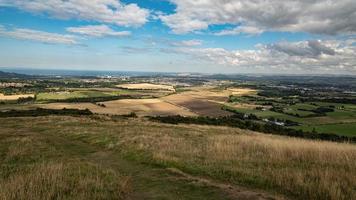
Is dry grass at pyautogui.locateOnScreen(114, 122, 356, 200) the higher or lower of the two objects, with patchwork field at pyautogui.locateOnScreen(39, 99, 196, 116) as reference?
higher

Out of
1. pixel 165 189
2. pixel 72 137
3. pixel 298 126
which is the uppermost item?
pixel 165 189

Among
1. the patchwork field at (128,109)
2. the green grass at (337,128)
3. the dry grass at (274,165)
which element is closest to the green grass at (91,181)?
the dry grass at (274,165)

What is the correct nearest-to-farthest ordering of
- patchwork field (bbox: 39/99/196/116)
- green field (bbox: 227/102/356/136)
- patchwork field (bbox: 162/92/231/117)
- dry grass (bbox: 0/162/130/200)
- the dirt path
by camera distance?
dry grass (bbox: 0/162/130/200) < the dirt path < green field (bbox: 227/102/356/136) < patchwork field (bbox: 39/99/196/116) < patchwork field (bbox: 162/92/231/117)

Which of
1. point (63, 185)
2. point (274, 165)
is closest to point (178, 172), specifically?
point (274, 165)

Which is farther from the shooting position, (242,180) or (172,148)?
(172,148)

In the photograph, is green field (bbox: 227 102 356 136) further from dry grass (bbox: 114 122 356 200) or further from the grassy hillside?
the grassy hillside

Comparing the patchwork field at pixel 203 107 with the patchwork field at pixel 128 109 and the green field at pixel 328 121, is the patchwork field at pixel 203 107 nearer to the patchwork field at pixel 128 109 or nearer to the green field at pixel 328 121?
the patchwork field at pixel 128 109

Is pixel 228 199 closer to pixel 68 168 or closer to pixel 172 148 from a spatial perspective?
pixel 68 168

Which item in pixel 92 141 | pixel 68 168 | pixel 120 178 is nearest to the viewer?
pixel 120 178

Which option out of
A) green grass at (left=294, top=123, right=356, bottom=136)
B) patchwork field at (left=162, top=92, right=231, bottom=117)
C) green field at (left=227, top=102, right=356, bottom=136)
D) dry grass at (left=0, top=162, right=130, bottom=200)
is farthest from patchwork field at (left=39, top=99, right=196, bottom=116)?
dry grass at (left=0, top=162, right=130, bottom=200)

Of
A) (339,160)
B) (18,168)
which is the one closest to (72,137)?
(18,168)

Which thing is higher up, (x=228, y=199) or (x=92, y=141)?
(x=228, y=199)
